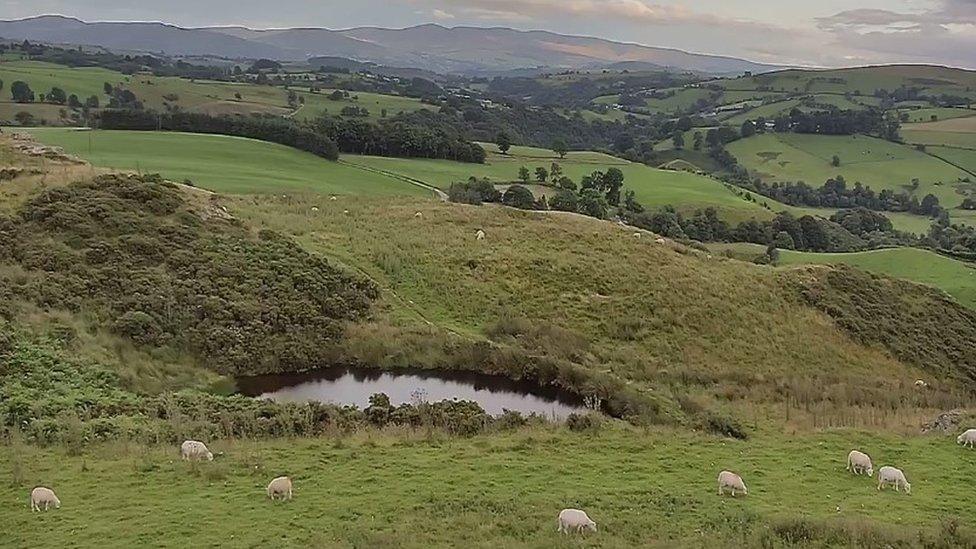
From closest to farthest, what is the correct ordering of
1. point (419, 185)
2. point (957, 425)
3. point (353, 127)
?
point (957, 425), point (419, 185), point (353, 127)

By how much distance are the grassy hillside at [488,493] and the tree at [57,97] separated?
11848 centimetres

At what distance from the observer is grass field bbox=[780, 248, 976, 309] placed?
55.4 meters

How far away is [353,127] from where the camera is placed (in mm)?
95562

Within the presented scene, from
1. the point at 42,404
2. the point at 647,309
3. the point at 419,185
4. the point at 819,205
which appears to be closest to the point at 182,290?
the point at 42,404

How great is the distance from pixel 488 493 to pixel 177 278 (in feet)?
70.8

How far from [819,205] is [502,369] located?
11666 cm

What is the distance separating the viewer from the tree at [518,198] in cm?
7106

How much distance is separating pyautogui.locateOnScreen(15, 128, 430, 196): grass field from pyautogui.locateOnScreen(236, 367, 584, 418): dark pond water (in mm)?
29646

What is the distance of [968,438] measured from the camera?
2153 centimetres

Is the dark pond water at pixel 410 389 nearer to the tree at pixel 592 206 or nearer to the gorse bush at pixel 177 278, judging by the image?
the gorse bush at pixel 177 278

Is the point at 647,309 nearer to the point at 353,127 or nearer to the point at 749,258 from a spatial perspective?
the point at 749,258

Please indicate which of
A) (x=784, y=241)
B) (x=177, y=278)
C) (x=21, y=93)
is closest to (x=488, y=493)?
(x=177, y=278)

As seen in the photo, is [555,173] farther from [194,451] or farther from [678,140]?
[678,140]

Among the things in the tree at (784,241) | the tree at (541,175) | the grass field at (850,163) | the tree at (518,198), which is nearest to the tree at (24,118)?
the tree at (541,175)
